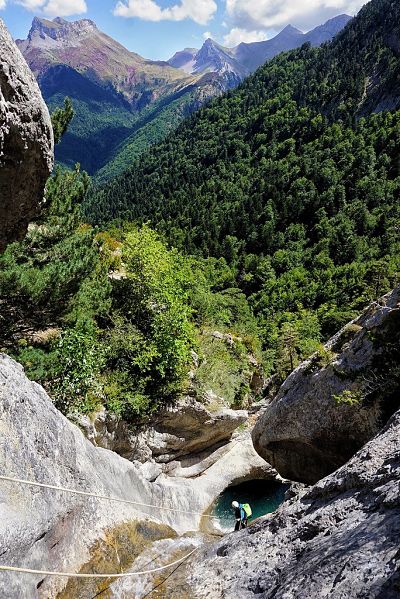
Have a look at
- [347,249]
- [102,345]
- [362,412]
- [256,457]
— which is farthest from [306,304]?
[362,412]

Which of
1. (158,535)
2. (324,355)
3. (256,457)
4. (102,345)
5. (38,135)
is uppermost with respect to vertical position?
(38,135)

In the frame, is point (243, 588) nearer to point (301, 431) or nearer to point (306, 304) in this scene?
point (301, 431)

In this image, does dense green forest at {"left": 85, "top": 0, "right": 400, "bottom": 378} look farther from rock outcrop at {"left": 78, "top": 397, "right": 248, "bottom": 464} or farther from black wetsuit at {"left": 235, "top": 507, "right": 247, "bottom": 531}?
black wetsuit at {"left": 235, "top": 507, "right": 247, "bottom": 531}

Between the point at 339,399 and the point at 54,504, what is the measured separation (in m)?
8.34

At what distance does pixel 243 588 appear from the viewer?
27.6 feet

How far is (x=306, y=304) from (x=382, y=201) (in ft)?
135

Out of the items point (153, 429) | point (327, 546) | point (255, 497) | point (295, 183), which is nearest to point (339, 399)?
point (327, 546)

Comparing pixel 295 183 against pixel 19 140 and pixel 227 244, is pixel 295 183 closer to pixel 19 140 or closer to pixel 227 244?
pixel 227 244

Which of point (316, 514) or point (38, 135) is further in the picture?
point (316, 514)

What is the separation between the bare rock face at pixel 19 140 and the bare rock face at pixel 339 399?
9.89m

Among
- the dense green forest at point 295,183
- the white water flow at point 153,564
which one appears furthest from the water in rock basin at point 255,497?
the dense green forest at point 295,183

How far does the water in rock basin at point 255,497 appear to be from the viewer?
2698 centimetres

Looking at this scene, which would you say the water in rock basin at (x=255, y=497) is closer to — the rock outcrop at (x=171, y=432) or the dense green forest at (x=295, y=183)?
the rock outcrop at (x=171, y=432)

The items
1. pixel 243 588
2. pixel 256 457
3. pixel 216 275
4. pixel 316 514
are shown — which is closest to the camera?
pixel 243 588
